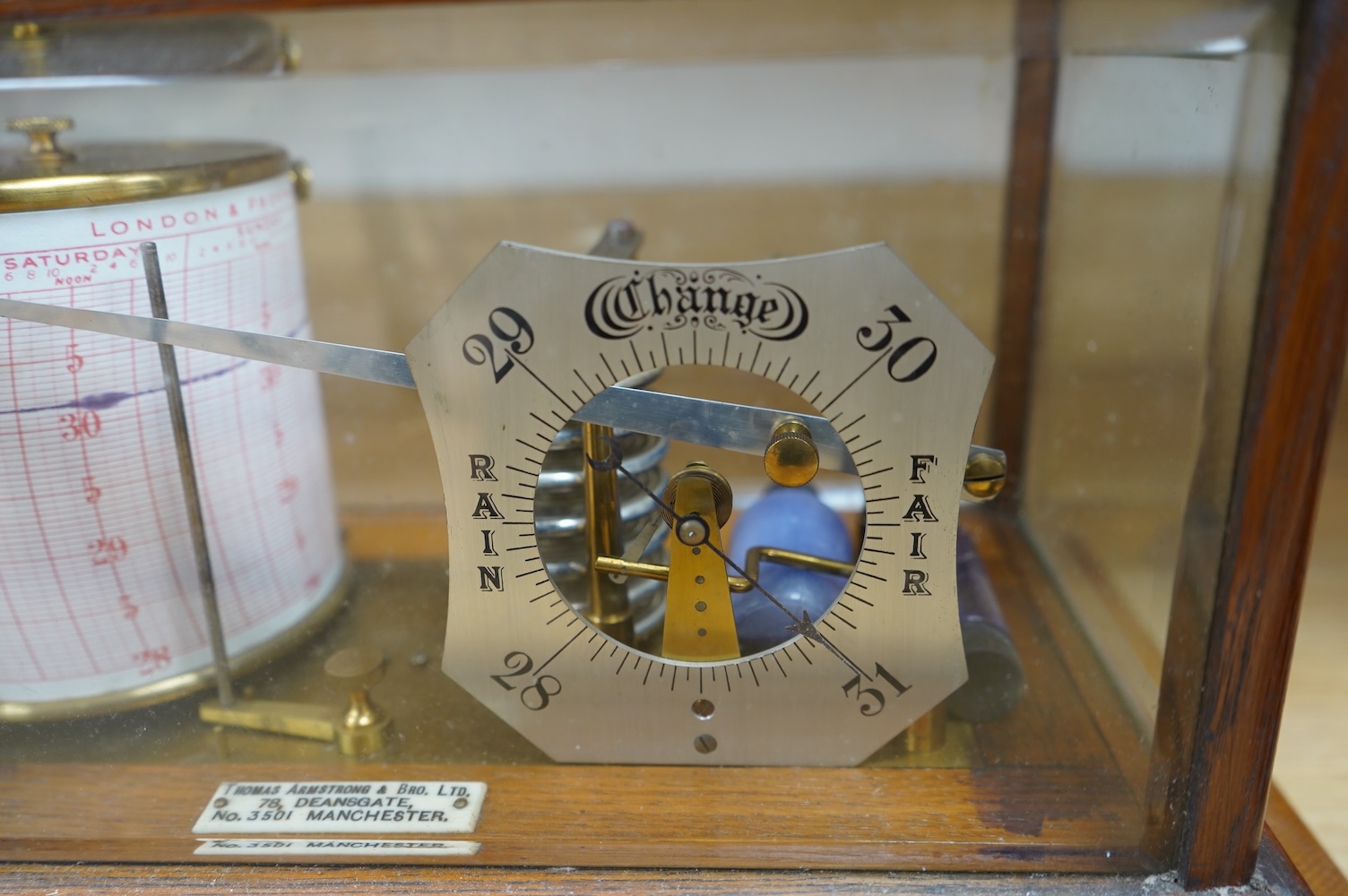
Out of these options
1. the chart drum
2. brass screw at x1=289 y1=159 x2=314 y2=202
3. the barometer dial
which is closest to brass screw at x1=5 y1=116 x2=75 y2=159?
the chart drum

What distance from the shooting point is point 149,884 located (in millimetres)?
582

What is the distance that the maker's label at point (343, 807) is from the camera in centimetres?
60

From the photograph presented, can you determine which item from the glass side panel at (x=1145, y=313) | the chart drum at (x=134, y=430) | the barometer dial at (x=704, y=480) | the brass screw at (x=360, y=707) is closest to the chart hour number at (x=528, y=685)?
the barometer dial at (x=704, y=480)

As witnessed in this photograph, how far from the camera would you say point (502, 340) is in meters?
0.55

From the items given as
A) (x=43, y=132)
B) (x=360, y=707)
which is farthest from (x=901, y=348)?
(x=43, y=132)

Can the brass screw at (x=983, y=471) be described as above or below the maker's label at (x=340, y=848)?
above

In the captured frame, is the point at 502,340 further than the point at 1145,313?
No

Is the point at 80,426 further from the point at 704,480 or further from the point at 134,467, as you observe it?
the point at 704,480

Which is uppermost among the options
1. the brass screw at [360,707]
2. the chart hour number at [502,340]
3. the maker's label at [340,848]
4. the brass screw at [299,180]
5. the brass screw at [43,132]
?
the brass screw at [43,132]

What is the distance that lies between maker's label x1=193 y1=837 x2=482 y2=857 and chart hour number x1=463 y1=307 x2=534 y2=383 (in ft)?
0.89

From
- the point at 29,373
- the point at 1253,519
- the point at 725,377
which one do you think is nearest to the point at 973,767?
the point at 1253,519

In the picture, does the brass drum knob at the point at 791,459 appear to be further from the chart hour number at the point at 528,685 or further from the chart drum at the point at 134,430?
the chart drum at the point at 134,430

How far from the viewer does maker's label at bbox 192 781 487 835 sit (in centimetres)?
60

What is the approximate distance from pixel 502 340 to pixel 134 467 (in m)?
0.29
